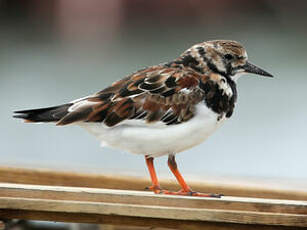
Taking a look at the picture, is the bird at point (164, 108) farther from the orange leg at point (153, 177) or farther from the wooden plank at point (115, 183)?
the wooden plank at point (115, 183)

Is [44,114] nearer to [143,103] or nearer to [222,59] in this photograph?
[143,103]

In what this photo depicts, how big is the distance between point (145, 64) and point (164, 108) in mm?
7251

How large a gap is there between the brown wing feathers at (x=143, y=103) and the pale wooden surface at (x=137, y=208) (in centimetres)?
37

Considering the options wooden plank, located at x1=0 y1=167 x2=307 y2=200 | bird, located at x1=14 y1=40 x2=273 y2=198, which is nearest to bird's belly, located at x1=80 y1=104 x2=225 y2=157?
bird, located at x1=14 y1=40 x2=273 y2=198

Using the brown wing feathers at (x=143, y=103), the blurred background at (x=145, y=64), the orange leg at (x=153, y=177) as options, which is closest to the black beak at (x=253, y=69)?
the brown wing feathers at (x=143, y=103)

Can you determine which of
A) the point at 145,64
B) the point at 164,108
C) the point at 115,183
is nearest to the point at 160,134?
the point at 164,108

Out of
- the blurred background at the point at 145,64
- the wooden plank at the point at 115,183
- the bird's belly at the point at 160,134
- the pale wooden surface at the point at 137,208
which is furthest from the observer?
the blurred background at the point at 145,64

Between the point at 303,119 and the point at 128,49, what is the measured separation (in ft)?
13.5

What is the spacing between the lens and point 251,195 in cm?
264

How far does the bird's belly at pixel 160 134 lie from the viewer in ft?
7.48

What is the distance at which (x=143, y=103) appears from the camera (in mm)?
2330

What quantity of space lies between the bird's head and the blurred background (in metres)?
2.97

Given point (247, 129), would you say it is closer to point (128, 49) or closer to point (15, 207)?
point (128, 49)

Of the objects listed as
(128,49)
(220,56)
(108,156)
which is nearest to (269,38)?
(128,49)
